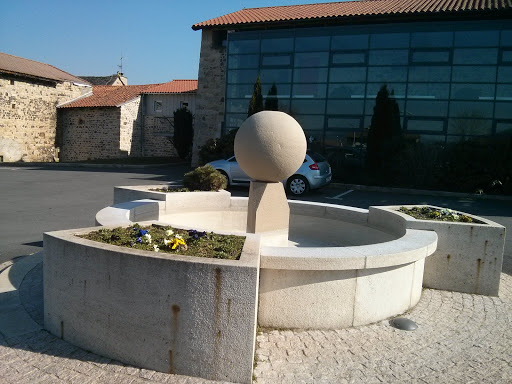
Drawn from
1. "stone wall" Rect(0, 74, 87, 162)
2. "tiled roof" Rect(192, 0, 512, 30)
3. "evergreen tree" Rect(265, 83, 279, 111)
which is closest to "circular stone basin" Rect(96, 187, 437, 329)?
"evergreen tree" Rect(265, 83, 279, 111)

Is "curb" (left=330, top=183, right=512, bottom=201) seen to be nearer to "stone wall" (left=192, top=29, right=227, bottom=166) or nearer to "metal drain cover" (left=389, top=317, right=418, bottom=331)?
"stone wall" (left=192, top=29, right=227, bottom=166)

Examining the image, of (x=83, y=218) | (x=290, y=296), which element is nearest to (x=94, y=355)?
(x=290, y=296)

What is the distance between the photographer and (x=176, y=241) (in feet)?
12.3

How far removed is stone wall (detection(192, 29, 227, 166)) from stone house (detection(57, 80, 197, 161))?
21.4 feet

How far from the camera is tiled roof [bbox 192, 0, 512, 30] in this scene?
17.5 meters

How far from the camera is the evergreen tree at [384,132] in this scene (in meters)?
17.2

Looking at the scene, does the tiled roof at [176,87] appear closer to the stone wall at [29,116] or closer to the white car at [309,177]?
the stone wall at [29,116]

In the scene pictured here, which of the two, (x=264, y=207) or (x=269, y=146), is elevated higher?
(x=269, y=146)

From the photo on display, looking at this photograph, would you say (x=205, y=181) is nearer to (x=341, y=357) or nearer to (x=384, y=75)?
(x=341, y=357)

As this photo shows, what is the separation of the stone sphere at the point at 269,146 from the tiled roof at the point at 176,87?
84.9 feet

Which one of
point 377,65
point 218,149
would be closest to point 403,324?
point 218,149

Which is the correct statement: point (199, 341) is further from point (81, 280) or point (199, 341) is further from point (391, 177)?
point (391, 177)

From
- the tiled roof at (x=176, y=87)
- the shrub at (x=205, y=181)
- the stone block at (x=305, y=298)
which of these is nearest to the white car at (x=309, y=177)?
the shrub at (x=205, y=181)

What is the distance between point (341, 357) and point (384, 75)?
17130 millimetres
